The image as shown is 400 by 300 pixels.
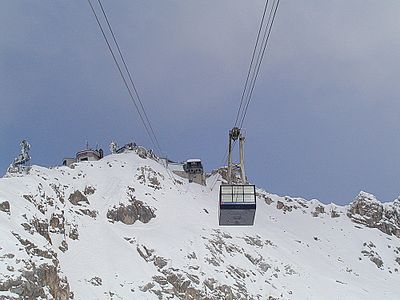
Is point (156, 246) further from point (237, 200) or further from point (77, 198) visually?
point (237, 200)

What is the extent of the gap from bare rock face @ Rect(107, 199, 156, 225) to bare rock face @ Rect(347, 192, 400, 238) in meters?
75.2

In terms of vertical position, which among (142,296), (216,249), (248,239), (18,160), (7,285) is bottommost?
(7,285)

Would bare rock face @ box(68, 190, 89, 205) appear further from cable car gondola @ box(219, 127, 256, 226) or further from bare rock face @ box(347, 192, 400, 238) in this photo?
bare rock face @ box(347, 192, 400, 238)

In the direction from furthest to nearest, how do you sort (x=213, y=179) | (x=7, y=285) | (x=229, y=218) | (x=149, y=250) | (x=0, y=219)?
(x=213, y=179) < (x=149, y=250) < (x=0, y=219) < (x=7, y=285) < (x=229, y=218)

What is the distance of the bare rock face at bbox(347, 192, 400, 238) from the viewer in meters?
Answer: 150

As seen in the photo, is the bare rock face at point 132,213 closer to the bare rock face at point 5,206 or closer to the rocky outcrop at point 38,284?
the bare rock face at point 5,206

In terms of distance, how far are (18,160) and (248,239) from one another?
4229cm

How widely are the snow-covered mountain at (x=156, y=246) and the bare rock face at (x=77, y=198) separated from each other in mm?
230

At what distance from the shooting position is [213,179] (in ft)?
461

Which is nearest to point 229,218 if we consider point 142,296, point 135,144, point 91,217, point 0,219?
point 0,219

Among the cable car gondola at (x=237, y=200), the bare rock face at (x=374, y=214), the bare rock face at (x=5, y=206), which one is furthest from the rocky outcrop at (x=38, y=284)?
the bare rock face at (x=374, y=214)

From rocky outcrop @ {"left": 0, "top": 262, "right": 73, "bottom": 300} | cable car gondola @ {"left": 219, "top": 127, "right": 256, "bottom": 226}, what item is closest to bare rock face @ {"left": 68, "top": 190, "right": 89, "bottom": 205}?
rocky outcrop @ {"left": 0, "top": 262, "right": 73, "bottom": 300}

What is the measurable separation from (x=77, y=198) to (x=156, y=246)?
47.5 feet

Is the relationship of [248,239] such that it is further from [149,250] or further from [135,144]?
[135,144]
